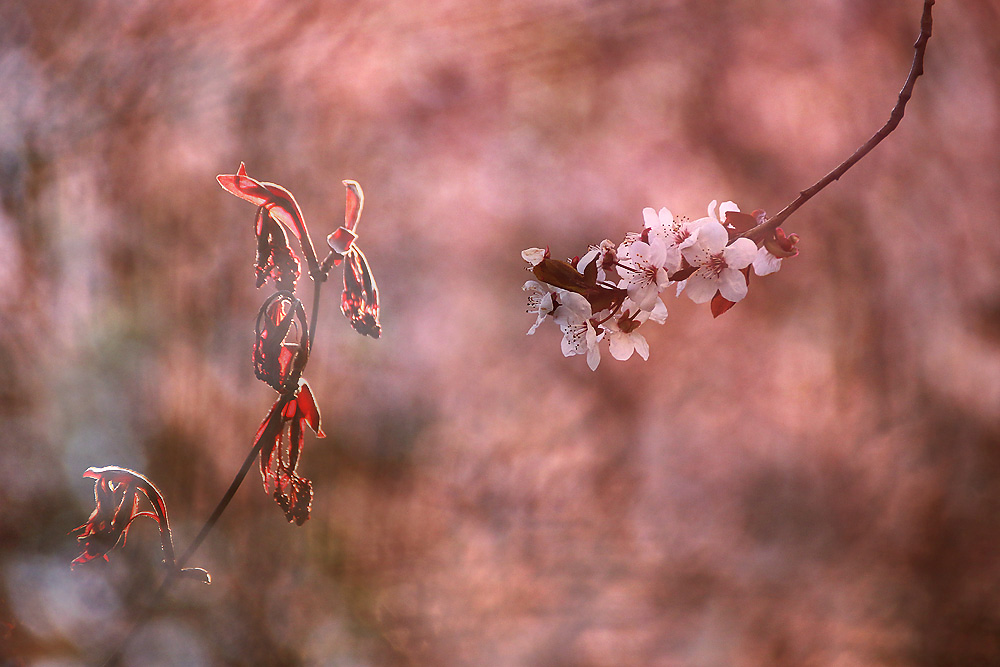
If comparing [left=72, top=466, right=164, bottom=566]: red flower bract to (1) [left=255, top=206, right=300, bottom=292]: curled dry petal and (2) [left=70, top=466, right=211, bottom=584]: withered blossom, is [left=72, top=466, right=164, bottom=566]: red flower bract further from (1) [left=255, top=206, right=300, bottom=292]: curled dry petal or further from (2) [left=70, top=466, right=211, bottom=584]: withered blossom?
(1) [left=255, top=206, right=300, bottom=292]: curled dry petal

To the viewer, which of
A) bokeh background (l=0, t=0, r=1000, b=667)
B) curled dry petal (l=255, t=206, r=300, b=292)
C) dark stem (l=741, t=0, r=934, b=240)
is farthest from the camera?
bokeh background (l=0, t=0, r=1000, b=667)

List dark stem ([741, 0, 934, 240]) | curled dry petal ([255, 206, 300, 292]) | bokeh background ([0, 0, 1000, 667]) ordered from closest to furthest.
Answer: dark stem ([741, 0, 934, 240]), curled dry petal ([255, 206, 300, 292]), bokeh background ([0, 0, 1000, 667])

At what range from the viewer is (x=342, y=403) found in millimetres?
625

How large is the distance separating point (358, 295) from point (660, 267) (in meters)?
0.27

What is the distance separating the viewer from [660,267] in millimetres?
377

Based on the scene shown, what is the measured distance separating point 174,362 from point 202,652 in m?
0.28

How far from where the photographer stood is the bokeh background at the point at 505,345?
602 mm

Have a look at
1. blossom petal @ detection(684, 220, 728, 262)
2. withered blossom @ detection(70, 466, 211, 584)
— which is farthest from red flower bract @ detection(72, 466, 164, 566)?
blossom petal @ detection(684, 220, 728, 262)

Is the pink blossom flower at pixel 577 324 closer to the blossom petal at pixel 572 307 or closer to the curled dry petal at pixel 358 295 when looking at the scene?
the blossom petal at pixel 572 307

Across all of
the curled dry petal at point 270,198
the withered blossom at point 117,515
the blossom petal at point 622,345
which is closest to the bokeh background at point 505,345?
the withered blossom at point 117,515

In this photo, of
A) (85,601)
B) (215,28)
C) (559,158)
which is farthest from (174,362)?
(559,158)

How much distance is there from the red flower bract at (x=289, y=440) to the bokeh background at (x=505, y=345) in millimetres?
93

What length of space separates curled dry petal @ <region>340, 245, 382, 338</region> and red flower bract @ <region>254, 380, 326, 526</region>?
2.8 inches

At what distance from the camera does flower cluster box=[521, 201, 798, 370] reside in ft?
1.23
